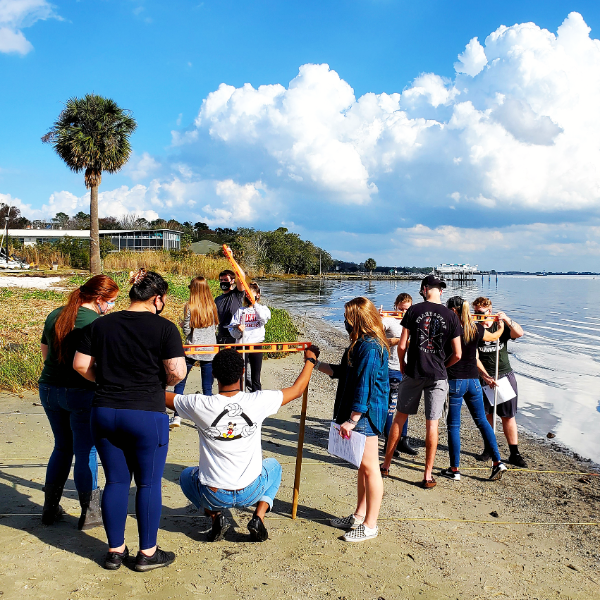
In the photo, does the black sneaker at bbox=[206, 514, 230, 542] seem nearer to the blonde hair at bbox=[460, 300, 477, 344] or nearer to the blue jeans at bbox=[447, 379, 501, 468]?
the blue jeans at bbox=[447, 379, 501, 468]

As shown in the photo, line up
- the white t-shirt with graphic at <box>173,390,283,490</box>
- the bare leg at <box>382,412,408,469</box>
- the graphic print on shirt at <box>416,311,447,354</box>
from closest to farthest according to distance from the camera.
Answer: the white t-shirt with graphic at <box>173,390,283,490</box>, the graphic print on shirt at <box>416,311,447,354</box>, the bare leg at <box>382,412,408,469</box>

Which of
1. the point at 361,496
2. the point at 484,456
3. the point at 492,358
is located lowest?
the point at 484,456

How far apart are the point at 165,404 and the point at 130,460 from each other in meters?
0.40

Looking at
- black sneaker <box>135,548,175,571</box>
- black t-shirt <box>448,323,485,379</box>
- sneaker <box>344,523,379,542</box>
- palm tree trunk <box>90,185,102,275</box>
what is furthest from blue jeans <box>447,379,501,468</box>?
palm tree trunk <box>90,185,102,275</box>

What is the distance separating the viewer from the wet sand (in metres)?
3.26

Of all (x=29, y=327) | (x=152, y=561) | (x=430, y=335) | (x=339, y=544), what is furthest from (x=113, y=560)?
(x=29, y=327)

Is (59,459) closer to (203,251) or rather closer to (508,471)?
(508,471)

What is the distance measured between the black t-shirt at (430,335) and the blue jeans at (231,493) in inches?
76.3

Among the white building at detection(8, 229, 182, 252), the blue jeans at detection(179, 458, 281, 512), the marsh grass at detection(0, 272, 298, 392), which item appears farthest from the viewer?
the white building at detection(8, 229, 182, 252)

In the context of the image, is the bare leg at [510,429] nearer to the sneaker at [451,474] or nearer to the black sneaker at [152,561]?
the sneaker at [451,474]

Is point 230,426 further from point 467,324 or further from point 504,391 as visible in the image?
point 504,391

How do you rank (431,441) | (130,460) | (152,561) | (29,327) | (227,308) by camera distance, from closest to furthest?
1. (130,460)
2. (152,561)
3. (431,441)
4. (227,308)
5. (29,327)

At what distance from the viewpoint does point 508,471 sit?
5715 mm

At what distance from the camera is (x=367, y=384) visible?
3.78 metres
